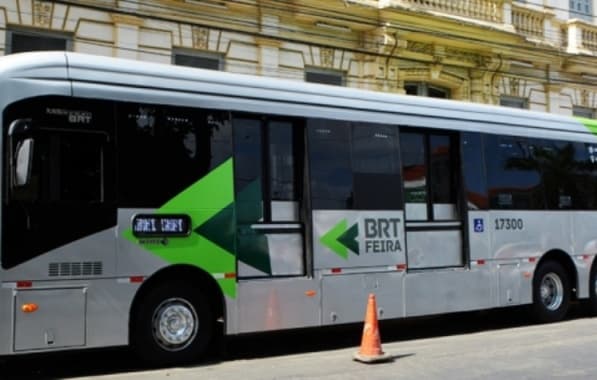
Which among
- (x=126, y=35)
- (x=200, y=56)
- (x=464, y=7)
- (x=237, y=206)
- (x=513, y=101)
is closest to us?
(x=237, y=206)

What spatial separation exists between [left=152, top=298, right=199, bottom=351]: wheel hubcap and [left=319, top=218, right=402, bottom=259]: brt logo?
83.7 inches

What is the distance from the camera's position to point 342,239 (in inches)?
385

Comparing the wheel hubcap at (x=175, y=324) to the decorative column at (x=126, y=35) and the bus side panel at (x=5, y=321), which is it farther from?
the decorative column at (x=126, y=35)

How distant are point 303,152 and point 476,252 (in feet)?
11.9

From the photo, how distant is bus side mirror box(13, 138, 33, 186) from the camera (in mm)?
7496

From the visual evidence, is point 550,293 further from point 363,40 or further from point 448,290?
point 363,40

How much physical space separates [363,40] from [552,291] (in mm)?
9270

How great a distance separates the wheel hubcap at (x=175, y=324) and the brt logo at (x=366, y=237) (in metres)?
2.13

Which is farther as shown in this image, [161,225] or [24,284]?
[161,225]

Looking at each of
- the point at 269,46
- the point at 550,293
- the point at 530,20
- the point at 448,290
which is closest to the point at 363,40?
the point at 269,46

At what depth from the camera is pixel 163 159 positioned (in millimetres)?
8438

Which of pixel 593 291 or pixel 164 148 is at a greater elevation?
pixel 164 148

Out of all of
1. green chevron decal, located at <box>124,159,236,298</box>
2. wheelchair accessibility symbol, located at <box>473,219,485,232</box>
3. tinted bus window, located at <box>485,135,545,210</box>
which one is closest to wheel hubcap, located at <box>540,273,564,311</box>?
tinted bus window, located at <box>485,135,545,210</box>

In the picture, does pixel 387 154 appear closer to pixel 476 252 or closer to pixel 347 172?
pixel 347 172
